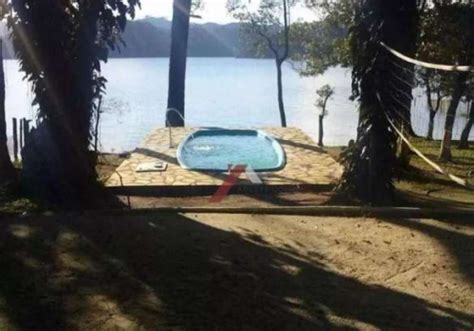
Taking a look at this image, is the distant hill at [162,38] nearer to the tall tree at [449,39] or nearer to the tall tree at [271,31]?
the tall tree at [271,31]

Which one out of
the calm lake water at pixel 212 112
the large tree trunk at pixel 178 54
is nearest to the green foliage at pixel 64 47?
the calm lake water at pixel 212 112

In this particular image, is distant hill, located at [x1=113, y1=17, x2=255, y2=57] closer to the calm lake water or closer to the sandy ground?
the calm lake water

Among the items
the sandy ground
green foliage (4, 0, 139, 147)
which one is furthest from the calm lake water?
the sandy ground

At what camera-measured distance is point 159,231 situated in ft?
16.4

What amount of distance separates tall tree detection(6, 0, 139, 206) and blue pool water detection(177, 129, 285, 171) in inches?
124

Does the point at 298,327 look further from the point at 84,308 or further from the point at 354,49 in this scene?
the point at 354,49

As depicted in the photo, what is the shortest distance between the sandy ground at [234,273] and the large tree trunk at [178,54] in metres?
12.3

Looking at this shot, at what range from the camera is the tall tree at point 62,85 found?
20.6 feet

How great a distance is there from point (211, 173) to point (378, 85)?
140 inches

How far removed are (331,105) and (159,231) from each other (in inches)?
1379

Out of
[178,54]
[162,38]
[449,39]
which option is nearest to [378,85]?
[449,39]

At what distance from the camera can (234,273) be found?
3982 mm

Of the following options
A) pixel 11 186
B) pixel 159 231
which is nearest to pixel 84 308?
pixel 159 231

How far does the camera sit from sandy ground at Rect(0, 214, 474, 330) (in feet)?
10.7
